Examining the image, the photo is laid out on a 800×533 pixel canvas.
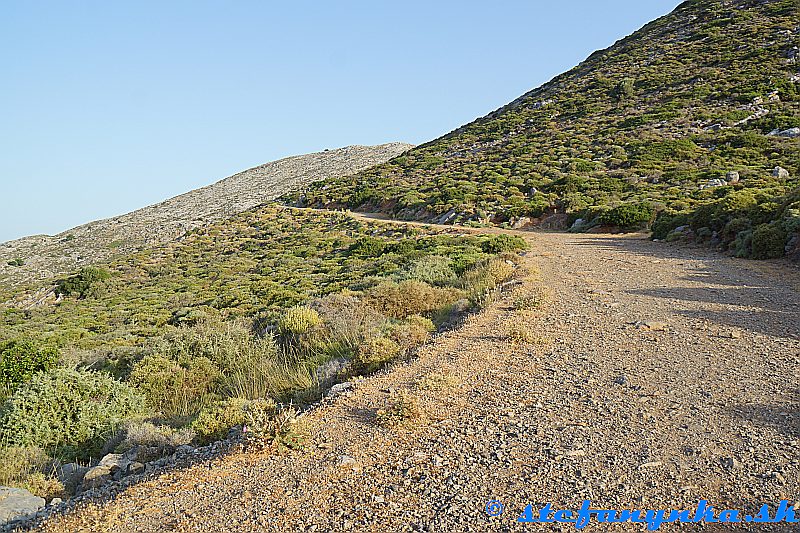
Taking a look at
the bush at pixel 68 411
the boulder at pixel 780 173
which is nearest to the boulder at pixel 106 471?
the bush at pixel 68 411

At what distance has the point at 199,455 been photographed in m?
4.48

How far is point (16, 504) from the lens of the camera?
4.31 metres

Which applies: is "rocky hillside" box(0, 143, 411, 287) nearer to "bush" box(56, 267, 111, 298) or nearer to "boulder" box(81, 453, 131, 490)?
"bush" box(56, 267, 111, 298)

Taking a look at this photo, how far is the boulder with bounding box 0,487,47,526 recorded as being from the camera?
13.4 feet

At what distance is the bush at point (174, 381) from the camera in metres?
7.61

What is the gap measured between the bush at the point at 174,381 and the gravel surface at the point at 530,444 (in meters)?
3.27

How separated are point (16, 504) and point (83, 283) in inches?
840

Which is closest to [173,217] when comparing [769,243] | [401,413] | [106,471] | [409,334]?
[769,243]

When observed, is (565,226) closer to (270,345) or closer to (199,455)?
(270,345)

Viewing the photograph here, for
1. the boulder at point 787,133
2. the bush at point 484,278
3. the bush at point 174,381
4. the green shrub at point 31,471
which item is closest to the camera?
the green shrub at point 31,471

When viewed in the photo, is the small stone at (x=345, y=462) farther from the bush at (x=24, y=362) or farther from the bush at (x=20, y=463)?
the bush at (x=24, y=362)

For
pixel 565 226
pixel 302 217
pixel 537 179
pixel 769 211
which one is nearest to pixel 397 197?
pixel 302 217

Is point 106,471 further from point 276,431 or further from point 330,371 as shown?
point 330,371

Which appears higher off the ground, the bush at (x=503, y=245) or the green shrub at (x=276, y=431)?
the green shrub at (x=276, y=431)
